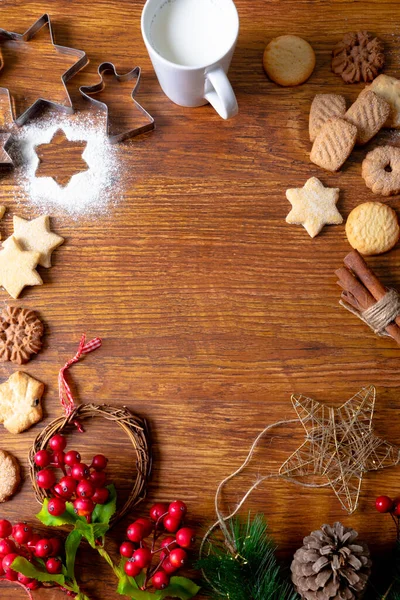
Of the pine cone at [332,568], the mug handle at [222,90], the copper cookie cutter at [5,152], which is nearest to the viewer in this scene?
the pine cone at [332,568]

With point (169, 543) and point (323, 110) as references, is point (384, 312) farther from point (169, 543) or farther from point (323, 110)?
point (169, 543)

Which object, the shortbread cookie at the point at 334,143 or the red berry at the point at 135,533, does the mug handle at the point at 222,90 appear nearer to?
the shortbread cookie at the point at 334,143

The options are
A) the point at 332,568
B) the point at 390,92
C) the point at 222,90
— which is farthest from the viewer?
the point at 390,92

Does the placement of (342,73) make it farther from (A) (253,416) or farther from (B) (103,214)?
(A) (253,416)

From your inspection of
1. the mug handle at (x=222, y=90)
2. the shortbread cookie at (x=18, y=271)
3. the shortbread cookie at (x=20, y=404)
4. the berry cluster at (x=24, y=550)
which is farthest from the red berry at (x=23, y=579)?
the mug handle at (x=222, y=90)

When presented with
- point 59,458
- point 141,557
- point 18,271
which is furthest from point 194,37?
point 141,557

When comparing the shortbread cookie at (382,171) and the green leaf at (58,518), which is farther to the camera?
the shortbread cookie at (382,171)
